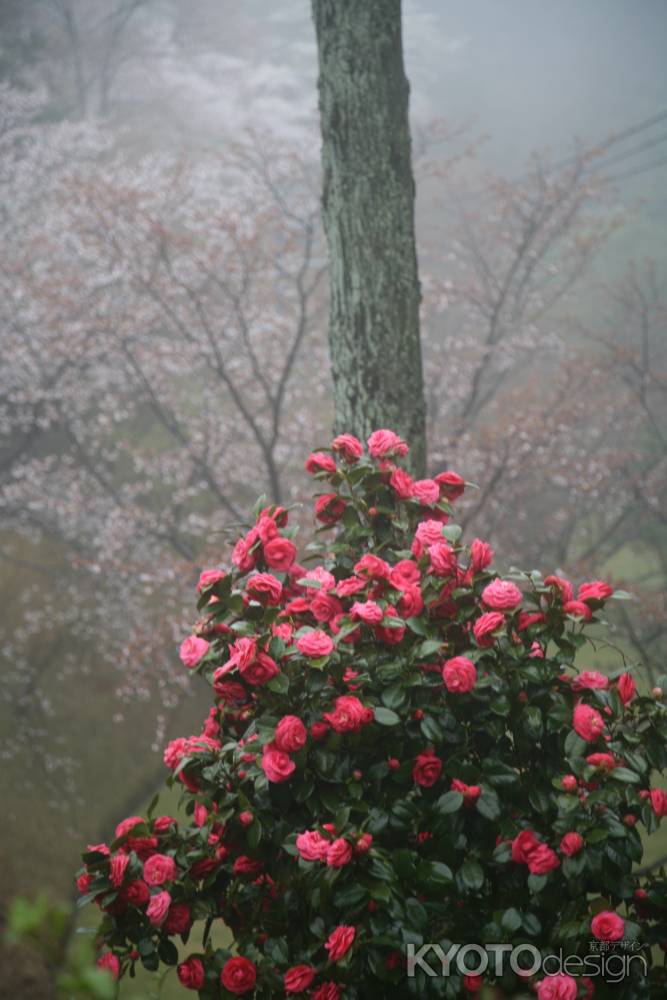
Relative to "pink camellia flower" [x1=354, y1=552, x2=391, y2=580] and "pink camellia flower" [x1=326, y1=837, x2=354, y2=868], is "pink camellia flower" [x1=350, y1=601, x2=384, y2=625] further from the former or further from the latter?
"pink camellia flower" [x1=326, y1=837, x2=354, y2=868]

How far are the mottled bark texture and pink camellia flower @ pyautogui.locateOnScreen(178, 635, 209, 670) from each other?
4.21 ft

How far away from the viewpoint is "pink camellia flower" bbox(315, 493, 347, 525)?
2.08m

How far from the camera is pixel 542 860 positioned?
1578mm

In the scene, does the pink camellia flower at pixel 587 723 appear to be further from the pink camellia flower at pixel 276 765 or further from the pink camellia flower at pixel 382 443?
the pink camellia flower at pixel 382 443

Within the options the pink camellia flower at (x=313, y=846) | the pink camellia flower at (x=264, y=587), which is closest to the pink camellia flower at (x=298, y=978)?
the pink camellia flower at (x=313, y=846)

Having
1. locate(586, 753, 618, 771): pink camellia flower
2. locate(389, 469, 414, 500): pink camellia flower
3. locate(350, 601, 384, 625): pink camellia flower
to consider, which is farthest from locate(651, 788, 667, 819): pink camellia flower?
locate(389, 469, 414, 500): pink camellia flower

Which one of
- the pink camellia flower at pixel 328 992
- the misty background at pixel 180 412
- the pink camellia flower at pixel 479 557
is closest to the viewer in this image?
the pink camellia flower at pixel 328 992

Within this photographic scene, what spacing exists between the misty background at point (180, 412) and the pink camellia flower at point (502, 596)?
3.28 meters

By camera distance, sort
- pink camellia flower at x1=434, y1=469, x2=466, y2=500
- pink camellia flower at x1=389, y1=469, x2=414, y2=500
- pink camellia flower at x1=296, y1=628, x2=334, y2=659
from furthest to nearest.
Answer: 1. pink camellia flower at x1=434, y1=469, x2=466, y2=500
2. pink camellia flower at x1=389, y1=469, x2=414, y2=500
3. pink camellia flower at x1=296, y1=628, x2=334, y2=659

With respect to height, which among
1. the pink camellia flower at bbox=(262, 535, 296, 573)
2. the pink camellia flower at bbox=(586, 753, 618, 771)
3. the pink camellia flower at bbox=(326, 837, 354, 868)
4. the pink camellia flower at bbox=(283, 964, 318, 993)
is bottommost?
the pink camellia flower at bbox=(283, 964, 318, 993)

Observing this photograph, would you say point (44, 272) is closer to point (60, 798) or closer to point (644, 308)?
point (60, 798)

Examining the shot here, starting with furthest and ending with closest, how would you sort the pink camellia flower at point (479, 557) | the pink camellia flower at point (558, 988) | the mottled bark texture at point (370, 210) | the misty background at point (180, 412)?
the misty background at point (180, 412)
the mottled bark texture at point (370, 210)
the pink camellia flower at point (479, 557)
the pink camellia flower at point (558, 988)

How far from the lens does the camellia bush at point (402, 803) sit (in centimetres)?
156

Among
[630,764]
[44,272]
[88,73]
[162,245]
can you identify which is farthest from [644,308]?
[88,73]
